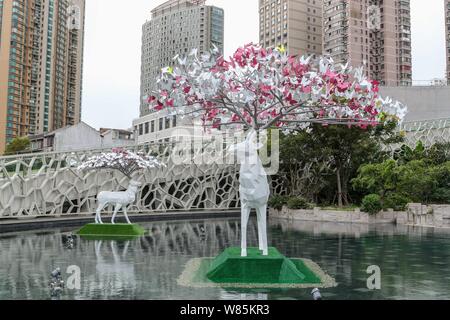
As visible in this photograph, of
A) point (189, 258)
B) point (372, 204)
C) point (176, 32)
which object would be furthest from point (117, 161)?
point (176, 32)

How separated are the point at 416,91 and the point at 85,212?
4840 centimetres

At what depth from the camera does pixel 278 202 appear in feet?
133

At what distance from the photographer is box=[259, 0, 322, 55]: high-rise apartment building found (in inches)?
3856

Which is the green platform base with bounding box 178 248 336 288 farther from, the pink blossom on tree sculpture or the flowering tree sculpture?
the pink blossom on tree sculpture

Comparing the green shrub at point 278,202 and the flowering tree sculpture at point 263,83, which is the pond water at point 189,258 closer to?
the flowering tree sculpture at point 263,83

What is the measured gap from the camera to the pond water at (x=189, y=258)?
33.0ft

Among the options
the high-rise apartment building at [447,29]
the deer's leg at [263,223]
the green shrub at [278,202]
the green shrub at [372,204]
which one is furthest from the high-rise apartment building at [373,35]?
the deer's leg at [263,223]

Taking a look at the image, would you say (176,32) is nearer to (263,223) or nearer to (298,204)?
(298,204)

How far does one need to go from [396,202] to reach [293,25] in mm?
71717

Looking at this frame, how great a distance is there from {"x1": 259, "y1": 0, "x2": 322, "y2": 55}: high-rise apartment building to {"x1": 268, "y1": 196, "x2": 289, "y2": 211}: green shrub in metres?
61.4

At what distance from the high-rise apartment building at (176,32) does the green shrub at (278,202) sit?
84684 mm

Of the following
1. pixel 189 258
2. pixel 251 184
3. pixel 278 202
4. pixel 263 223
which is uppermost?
pixel 251 184

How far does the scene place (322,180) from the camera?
4275cm
